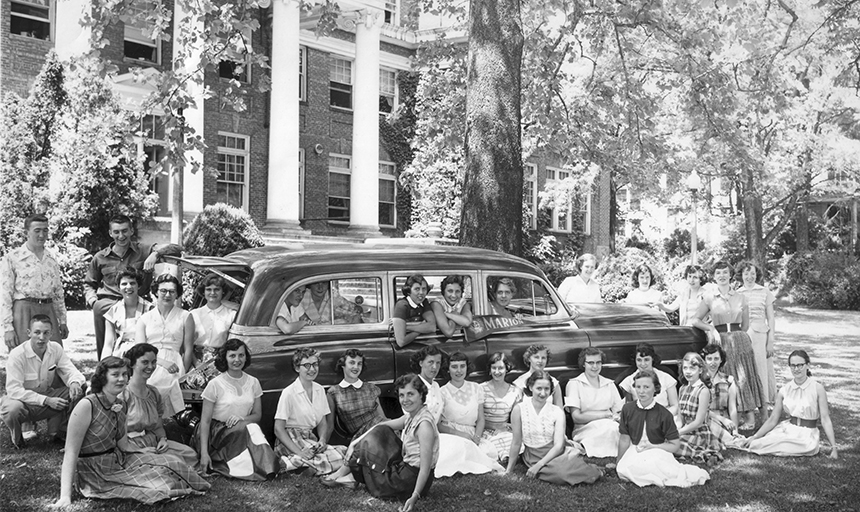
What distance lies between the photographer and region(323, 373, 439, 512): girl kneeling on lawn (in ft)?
20.0

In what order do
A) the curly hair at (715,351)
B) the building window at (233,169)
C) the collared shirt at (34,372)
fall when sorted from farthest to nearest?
the building window at (233,169) → the curly hair at (715,351) → the collared shirt at (34,372)

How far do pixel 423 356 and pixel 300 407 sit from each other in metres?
1.07

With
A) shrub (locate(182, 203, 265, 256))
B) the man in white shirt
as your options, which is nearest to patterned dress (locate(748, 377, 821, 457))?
the man in white shirt

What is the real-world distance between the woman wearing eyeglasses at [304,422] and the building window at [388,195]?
21.6 meters

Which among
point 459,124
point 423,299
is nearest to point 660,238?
point 459,124

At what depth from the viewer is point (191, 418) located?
740cm

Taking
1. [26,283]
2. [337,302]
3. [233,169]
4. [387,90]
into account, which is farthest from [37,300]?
[387,90]

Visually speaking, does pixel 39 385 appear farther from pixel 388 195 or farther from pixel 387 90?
pixel 387 90

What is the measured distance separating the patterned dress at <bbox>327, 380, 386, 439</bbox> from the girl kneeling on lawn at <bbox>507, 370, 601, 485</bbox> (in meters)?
1.14

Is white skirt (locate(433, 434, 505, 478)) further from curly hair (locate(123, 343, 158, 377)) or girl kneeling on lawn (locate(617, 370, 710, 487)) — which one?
curly hair (locate(123, 343, 158, 377))

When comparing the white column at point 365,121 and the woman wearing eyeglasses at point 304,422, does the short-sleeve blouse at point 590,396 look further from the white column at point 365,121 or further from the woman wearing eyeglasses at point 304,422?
the white column at point 365,121

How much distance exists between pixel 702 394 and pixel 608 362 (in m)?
0.92

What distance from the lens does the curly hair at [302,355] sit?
6824mm

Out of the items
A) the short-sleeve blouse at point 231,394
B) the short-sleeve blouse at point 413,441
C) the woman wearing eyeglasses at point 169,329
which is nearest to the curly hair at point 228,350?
the short-sleeve blouse at point 231,394
